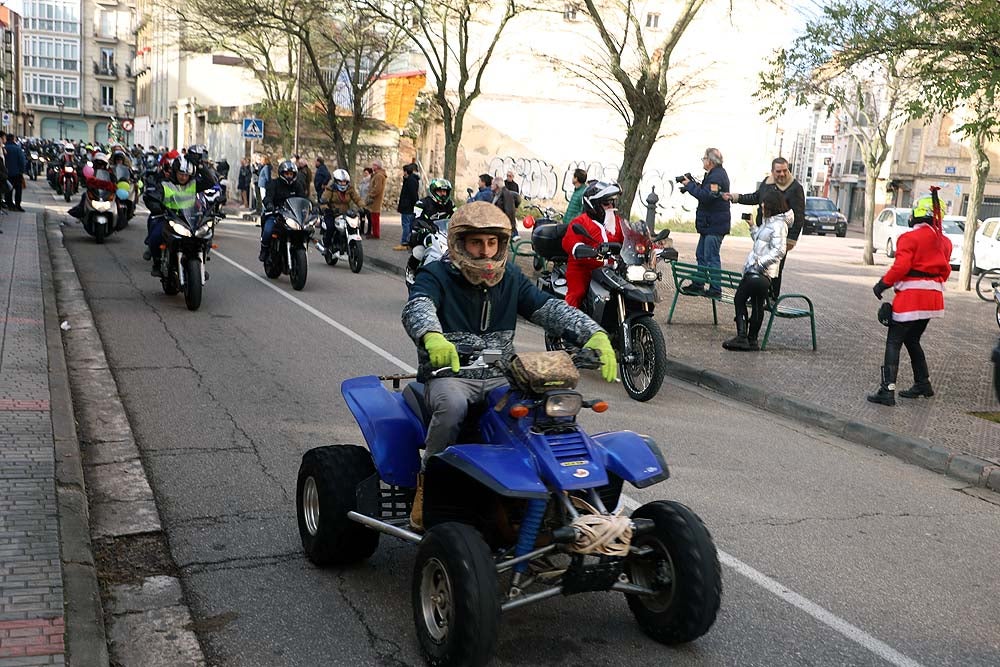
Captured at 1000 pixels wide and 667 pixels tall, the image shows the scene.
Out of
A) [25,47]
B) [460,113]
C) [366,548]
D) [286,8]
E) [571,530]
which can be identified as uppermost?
[25,47]

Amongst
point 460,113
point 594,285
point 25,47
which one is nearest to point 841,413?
point 594,285

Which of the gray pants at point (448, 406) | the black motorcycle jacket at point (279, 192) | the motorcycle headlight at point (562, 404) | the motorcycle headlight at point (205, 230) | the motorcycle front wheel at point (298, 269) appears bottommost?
the motorcycle front wheel at point (298, 269)

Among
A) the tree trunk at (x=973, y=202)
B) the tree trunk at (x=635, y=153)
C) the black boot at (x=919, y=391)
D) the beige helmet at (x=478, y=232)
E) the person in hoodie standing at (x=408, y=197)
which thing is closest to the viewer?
the beige helmet at (x=478, y=232)

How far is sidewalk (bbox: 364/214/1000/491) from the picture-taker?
768cm

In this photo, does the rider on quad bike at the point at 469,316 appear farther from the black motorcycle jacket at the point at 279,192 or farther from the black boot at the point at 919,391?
the black motorcycle jacket at the point at 279,192

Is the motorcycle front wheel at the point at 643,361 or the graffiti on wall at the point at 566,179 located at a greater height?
the graffiti on wall at the point at 566,179

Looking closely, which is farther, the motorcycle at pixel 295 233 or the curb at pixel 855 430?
the motorcycle at pixel 295 233

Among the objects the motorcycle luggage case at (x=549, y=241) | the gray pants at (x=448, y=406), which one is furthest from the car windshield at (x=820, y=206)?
the gray pants at (x=448, y=406)

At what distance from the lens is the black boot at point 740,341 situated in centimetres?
1123

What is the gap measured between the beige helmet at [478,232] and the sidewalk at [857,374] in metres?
→ 4.37

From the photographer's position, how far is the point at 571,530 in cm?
366

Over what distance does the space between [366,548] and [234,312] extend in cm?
802

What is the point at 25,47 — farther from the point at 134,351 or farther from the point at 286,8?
the point at 134,351

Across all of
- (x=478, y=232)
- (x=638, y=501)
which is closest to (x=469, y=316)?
(x=478, y=232)
